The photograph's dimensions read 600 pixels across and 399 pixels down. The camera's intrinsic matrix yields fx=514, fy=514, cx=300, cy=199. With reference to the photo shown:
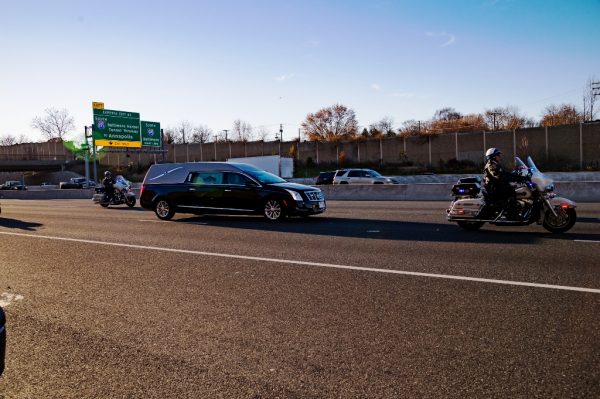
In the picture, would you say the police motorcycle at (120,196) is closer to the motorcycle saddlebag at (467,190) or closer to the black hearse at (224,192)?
the black hearse at (224,192)

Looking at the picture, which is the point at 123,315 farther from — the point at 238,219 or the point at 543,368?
the point at 238,219

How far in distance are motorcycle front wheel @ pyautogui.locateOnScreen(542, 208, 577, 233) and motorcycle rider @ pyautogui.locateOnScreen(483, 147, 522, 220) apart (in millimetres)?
678

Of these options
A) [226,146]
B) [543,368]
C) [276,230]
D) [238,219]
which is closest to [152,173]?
[238,219]

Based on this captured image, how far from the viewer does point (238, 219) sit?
15.5 m

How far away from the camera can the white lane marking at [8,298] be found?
20.0 feet

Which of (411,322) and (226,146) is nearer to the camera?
(411,322)

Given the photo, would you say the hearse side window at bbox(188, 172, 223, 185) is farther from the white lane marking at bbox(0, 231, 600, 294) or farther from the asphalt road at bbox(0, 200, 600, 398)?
the asphalt road at bbox(0, 200, 600, 398)

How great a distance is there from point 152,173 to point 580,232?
12.4 meters

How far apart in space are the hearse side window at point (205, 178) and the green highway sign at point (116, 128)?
110 feet

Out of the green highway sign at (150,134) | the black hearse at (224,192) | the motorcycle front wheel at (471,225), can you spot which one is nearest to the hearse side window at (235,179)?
the black hearse at (224,192)

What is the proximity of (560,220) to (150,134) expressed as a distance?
45.7 m

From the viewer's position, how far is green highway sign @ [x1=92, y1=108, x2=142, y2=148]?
45.7 m

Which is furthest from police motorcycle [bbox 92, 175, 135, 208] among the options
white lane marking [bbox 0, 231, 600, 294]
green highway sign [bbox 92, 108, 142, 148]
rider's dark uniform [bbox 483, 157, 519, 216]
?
green highway sign [bbox 92, 108, 142, 148]

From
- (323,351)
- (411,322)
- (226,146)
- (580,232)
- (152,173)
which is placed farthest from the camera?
(226,146)
